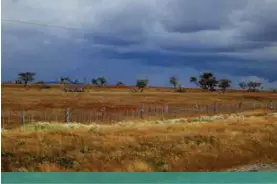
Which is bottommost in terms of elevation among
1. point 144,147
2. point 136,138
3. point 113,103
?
point 144,147

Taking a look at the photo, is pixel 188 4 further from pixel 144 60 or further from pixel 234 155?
pixel 234 155

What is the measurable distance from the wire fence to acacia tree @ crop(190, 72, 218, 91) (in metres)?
0.32

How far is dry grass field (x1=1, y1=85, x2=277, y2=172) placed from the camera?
6.64 meters

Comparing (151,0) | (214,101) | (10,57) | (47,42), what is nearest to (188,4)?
(151,0)

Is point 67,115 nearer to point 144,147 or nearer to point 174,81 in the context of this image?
point 144,147

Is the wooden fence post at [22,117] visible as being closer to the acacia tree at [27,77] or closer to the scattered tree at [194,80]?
the acacia tree at [27,77]

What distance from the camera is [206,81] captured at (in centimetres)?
709

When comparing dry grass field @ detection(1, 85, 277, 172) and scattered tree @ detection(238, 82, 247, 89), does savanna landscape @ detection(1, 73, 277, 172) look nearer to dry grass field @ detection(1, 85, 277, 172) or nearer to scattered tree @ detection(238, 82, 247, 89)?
dry grass field @ detection(1, 85, 277, 172)

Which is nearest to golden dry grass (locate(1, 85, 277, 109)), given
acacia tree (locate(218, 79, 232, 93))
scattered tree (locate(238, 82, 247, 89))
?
acacia tree (locate(218, 79, 232, 93))

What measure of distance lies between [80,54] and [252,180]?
2.57m

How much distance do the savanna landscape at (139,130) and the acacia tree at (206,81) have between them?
0.15 meters

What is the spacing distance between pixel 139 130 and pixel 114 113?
395 mm

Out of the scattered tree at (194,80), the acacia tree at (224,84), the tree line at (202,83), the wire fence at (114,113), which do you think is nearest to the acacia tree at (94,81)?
the tree line at (202,83)

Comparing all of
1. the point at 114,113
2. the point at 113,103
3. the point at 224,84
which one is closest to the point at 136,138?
the point at 114,113
